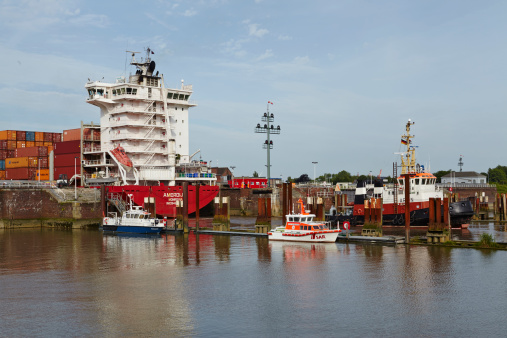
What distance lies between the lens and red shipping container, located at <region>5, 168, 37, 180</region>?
236 ft

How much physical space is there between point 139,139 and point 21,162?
19604 mm

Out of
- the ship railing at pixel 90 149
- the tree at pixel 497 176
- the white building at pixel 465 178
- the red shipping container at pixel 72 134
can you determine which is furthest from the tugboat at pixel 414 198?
the tree at pixel 497 176

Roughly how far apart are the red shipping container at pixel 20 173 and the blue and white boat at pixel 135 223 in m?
23.4

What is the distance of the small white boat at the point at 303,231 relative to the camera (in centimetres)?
4081

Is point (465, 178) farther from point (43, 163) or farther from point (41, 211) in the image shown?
point (41, 211)

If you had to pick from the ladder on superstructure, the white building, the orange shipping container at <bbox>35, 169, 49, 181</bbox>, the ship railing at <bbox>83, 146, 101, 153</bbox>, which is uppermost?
the ship railing at <bbox>83, 146, 101, 153</bbox>

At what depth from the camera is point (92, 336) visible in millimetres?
18844

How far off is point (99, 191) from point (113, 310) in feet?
138

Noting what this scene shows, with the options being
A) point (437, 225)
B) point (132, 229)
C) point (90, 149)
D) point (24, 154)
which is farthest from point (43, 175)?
point (437, 225)

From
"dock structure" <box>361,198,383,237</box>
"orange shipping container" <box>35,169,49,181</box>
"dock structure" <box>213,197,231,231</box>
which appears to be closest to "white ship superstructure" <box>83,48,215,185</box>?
"orange shipping container" <box>35,169,49,181</box>

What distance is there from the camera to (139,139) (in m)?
63.7

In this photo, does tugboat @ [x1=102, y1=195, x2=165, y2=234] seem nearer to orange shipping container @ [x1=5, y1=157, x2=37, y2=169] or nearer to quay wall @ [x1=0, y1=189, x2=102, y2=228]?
quay wall @ [x1=0, y1=189, x2=102, y2=228]

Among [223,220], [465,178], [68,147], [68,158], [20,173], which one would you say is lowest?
[223,220]

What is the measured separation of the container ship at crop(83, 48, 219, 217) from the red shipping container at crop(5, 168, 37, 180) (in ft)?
30.8
